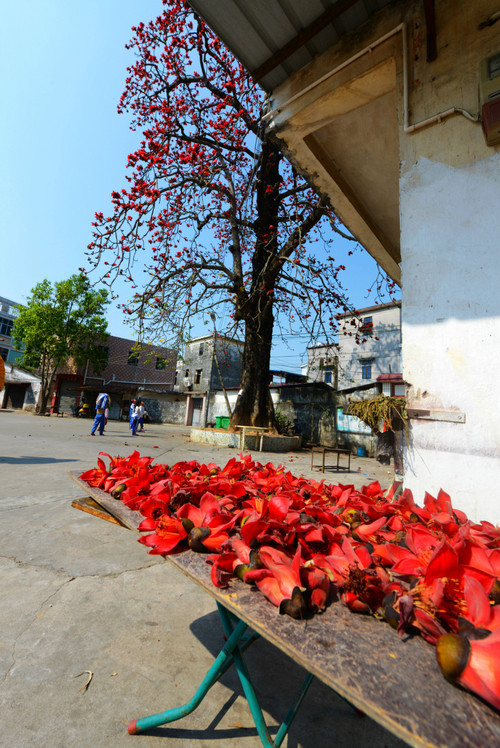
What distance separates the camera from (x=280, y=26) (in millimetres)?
2197

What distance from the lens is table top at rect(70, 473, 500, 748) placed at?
474 millimetres

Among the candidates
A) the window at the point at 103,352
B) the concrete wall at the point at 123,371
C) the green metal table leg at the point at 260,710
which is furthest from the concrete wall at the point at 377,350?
the green metal table leg at the point at 260,710

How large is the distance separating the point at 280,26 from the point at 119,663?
3.61 metres

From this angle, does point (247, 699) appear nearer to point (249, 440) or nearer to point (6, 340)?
point (249, 440)

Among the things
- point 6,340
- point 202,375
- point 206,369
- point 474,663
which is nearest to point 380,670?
point 474,663

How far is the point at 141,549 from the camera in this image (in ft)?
8.81

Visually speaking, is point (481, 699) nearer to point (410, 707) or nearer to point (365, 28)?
point (410, 707)

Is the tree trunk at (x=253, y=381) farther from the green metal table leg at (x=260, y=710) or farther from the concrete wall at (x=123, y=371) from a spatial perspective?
the concrete wall at (x=123, y=371)

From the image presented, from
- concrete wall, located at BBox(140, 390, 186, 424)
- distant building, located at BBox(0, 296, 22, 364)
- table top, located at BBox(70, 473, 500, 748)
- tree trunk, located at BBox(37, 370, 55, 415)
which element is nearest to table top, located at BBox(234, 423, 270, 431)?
table top, located at BBox(70, 473, 500, 748)

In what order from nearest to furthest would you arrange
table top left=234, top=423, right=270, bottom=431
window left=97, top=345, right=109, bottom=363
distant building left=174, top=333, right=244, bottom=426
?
table top left=234, top=423, right=270, bottom=431 < window left=97, top=345, right=109, bottom=363 < distant building left=174, top=333, right=244, bottom=426

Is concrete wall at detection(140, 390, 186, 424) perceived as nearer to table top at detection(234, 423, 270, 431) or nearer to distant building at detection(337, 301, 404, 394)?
distant building at detection(337, 301, 404, 394)

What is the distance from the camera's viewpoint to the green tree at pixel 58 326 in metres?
24.2

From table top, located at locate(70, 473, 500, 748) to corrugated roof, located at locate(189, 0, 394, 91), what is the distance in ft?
9.93

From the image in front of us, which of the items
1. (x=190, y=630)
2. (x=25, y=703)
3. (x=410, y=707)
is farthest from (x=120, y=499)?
(x=410, y=707)
